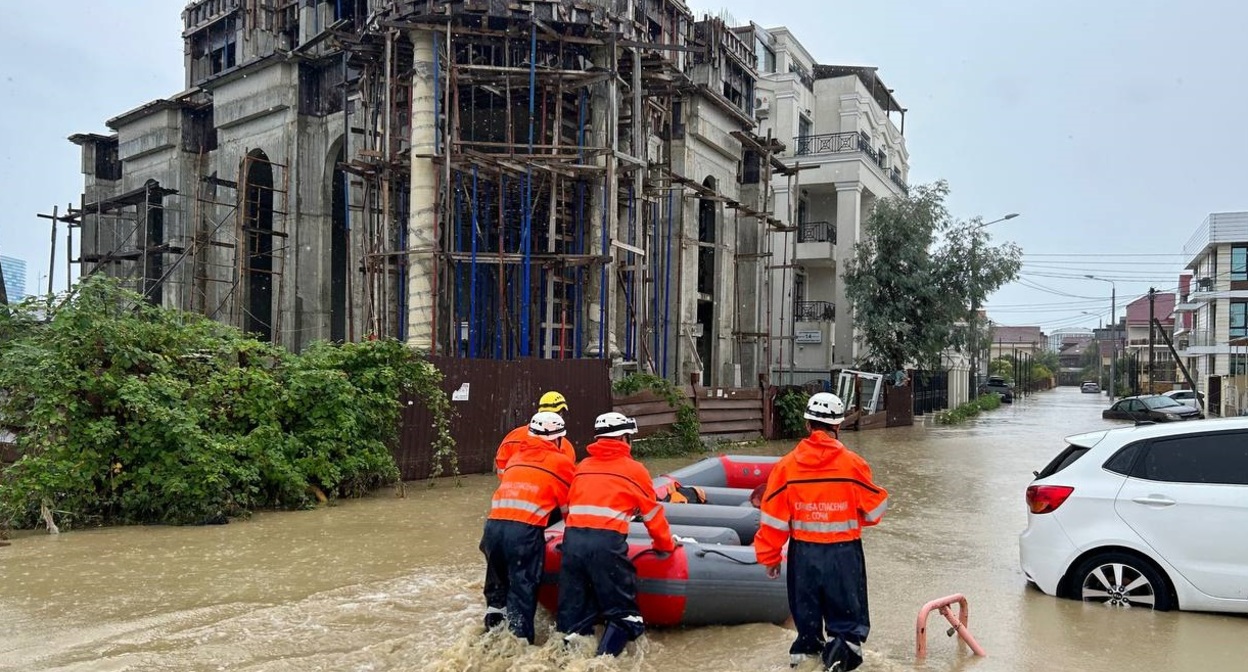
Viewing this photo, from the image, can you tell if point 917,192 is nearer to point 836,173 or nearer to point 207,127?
point 836,173

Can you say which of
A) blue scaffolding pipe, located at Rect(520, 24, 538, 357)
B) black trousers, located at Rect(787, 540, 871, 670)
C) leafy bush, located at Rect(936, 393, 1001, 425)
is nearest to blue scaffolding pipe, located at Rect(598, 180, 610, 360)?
blue scaffolding pipe, located at Rect(520, 24, 538, 357)

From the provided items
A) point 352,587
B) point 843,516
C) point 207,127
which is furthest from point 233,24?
point 843,516

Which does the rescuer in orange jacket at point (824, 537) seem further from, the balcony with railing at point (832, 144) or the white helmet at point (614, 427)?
the balcony with railing at point (832, 144)

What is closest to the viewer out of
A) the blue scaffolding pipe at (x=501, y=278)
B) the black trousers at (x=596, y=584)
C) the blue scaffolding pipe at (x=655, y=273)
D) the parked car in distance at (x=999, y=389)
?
the black trousers at (x=596, y=584)

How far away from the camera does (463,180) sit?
64.1 feet

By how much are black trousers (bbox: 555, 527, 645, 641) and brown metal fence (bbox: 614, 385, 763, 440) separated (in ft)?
35.1

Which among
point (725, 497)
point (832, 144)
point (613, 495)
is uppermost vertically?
point (832, 144)

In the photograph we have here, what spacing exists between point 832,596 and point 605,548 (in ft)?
4.67

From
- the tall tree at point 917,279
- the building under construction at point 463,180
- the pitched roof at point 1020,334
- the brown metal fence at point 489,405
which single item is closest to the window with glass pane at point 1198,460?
the brown metal fence at point 489,405

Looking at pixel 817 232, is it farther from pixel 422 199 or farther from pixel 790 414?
pixel 422 199

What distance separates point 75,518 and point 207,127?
2321cm

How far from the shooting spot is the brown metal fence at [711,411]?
1736cm

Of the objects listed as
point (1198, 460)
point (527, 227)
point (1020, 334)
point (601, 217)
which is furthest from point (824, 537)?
point (1020, 334)

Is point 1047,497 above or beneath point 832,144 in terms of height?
beneath
